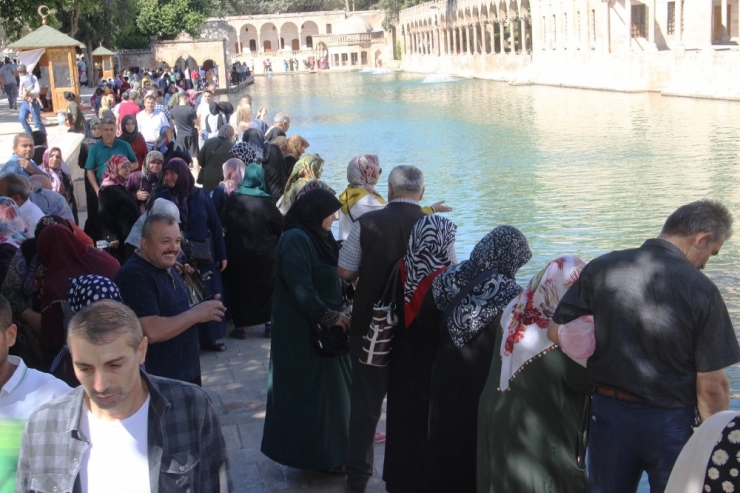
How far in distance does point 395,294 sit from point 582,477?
1.31 meters

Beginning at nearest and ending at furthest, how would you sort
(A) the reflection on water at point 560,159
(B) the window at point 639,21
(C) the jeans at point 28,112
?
(A) the reflection on water at point 560,159
(C) the jeans at point 28,112
(B) the window at point 639,21

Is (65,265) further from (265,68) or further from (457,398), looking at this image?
(265,68)

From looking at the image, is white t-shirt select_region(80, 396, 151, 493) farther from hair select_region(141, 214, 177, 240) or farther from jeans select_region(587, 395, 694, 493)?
jeans select_region(587, 395, 694, 493)

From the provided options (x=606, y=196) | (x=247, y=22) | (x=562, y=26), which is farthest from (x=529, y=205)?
(x=247, y=22)

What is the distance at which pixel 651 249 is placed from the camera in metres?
3.24

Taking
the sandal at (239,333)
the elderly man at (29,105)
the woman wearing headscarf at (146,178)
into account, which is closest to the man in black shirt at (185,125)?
the elderly man at (29,105)

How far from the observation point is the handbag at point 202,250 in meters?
6.87

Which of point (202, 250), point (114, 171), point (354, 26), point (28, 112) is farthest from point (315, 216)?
point (354, 26)

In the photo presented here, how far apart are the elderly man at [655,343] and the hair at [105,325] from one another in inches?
60.1

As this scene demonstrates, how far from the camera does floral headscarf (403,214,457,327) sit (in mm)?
4105

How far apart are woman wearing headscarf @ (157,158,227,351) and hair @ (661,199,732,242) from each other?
166 inches

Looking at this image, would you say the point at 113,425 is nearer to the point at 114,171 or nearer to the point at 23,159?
the point at 114,171

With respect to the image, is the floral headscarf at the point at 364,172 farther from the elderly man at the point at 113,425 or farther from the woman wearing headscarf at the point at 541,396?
the elderly man at the point at 113,425

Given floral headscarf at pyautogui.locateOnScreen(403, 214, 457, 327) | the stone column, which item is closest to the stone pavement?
floral headscarf at pyautogui.locateOnScreen(403, 214, 457, 327)
